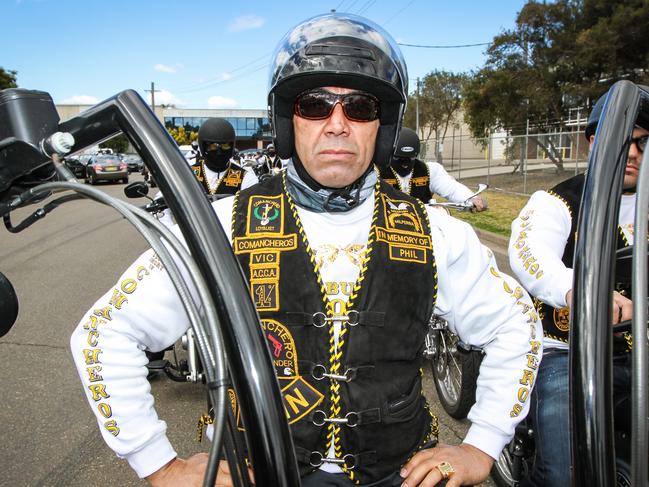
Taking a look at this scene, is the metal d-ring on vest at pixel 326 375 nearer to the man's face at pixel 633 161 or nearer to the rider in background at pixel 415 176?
the man's face at pixel 633 161

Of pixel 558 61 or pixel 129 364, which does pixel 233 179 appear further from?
pixel 558 61

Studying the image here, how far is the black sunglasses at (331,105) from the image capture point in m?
1.89

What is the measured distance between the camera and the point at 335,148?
1875 millimetres

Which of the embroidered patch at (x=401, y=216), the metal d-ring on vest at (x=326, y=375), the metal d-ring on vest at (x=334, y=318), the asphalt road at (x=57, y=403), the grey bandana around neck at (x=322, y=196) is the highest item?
the grey bandana around neck at (x=322, y=196)

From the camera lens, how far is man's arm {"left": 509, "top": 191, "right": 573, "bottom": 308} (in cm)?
222

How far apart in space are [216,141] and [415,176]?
228 centimetres

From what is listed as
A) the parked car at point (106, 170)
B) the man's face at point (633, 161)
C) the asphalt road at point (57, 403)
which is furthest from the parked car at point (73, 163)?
the parked car at point (106, 170)

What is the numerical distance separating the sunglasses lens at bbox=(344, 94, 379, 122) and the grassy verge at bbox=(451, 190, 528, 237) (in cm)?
878

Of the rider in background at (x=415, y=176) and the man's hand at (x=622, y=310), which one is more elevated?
the rider in background at (x=415, y=176)

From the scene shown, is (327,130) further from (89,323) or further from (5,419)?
(5,419)

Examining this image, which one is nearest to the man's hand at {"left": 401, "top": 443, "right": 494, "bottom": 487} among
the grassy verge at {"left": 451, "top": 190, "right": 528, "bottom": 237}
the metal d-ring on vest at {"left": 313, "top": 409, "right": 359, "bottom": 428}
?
the metal d-ring on vest at {"left": 313, "top": 409, "right": 359, "bottom": 428}

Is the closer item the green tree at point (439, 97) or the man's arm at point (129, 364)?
the man's arm at point (129, 364)

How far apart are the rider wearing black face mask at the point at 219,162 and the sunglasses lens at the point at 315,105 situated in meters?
4.18

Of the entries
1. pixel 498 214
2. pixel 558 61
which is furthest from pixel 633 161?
pixel 558 61
